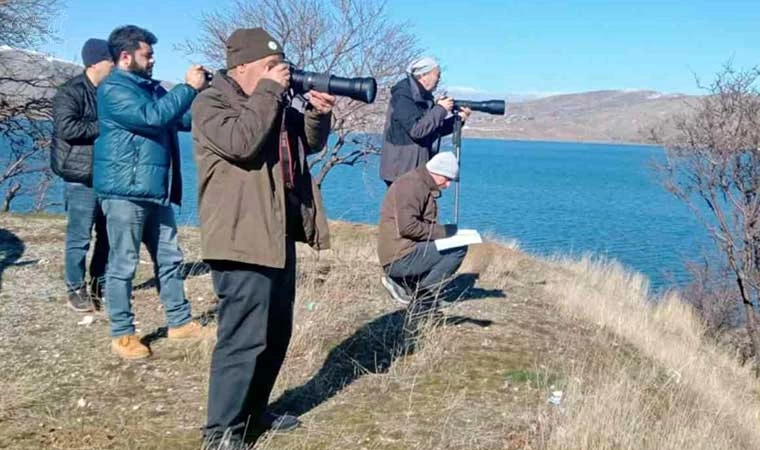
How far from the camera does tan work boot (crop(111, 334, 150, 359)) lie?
523 cm

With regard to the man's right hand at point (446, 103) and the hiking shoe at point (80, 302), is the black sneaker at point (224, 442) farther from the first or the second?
the man's right hand at point (446, 103)

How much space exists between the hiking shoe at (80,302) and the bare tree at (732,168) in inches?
322

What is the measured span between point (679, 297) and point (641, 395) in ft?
30.3

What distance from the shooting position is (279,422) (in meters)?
4.18

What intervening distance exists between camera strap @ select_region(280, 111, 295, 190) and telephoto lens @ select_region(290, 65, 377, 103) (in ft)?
0.52

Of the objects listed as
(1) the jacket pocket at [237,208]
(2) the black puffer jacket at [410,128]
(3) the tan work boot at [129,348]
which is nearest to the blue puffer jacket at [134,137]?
(3) the tan work boot at [129,348]

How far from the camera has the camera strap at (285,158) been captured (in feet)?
12.1

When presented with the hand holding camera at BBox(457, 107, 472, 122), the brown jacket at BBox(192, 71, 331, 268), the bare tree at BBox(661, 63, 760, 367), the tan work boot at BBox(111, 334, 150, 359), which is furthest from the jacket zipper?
the bare tree at BBox(661, 63, 760, 367)

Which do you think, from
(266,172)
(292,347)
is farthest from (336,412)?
(266,172)

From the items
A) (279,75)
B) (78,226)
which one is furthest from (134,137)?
(279,75)

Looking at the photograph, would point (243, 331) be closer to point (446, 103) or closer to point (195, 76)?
point (195, 76)

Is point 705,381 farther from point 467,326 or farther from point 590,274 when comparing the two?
point 590,274

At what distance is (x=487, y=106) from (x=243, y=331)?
3784 mm

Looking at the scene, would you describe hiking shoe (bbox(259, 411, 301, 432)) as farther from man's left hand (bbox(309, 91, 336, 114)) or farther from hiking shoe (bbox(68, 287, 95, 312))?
hiking shoe (bbox(68, 287, 95, 312))
